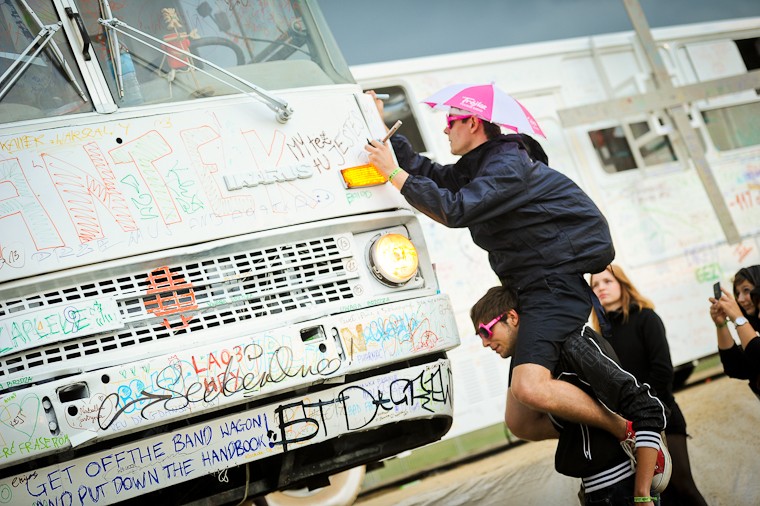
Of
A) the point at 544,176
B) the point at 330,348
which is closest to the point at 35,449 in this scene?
the point at 330,348

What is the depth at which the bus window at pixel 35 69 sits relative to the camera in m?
3.92

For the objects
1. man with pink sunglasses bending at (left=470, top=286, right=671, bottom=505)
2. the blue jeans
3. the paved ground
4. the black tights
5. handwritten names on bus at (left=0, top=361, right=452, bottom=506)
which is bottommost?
the paved ground

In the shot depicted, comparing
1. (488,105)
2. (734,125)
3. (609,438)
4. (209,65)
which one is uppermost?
(209,65)

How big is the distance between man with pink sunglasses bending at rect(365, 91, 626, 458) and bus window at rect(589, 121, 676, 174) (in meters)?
4.62

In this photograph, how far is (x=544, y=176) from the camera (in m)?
4.18

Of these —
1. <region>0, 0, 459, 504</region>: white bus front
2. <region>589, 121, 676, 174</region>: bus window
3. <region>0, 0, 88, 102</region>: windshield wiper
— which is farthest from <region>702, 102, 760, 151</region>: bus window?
<region>0, 0, 88, 102</region>: windshield wiper

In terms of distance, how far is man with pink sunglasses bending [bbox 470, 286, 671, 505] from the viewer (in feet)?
11.6

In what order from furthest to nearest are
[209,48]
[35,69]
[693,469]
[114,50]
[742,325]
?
[693,469], [742,325], [209,48], [114,50], [35,69]

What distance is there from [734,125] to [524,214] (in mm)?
6384

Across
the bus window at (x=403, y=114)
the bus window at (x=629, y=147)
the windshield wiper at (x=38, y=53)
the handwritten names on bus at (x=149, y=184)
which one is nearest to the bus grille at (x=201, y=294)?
the handwritten names on bus at (x=149, y=184)

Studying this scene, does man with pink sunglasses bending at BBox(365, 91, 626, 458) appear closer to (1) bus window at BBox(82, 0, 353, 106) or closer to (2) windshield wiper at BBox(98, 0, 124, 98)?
(1) bus window at BBox(82, 0, 353, 106)

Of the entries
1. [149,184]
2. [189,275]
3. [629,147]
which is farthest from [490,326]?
[629,147]

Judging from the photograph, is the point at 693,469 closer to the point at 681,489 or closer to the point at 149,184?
the point at 681,489

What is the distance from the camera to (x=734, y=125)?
9523 mm
